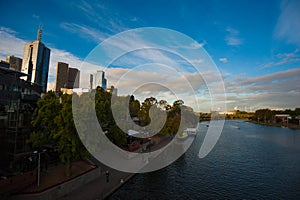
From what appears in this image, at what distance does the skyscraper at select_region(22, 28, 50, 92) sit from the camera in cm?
15725

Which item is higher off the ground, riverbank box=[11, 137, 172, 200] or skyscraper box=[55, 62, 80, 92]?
skyscraper box=[55, 62, 80, 92]

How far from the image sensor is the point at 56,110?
18188 millimetres

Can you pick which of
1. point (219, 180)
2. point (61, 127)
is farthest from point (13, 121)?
point (219, 180)

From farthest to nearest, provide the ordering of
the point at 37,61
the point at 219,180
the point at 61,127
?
1. the point at 37,61
2. the point at 219,180
3. the point at 61,127

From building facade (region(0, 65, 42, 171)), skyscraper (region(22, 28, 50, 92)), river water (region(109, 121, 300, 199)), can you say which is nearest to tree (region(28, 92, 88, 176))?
building facade (region(0, 65, 42, 171))

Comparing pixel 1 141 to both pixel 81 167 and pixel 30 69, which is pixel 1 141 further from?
pixel 30 69

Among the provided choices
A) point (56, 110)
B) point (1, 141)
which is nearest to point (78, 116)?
point (56, 110)

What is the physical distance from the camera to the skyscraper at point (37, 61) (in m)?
157

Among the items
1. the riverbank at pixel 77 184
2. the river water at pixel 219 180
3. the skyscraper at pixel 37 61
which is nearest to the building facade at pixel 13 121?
the riverbank at pixel 77 184

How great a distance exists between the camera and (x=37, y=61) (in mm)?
161375

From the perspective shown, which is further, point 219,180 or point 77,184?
point 219,180

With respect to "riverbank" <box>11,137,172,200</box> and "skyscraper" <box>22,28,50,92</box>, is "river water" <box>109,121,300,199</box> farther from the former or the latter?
"skyscraper" <box>22,28,50,92</box>

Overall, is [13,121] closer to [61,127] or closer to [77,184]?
[61,127]

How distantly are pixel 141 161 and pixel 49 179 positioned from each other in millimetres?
13012
